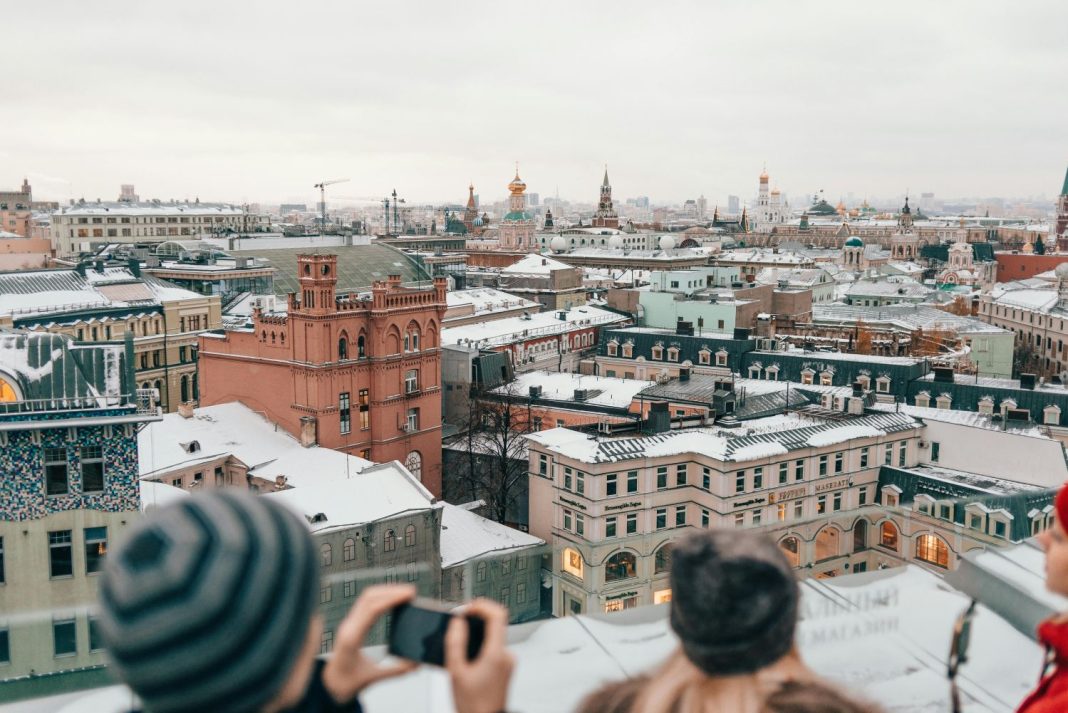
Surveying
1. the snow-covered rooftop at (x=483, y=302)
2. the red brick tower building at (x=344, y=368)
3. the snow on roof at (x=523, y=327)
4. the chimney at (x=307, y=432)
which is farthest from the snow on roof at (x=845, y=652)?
the snow-covered rooftop at (x=483, y=302)

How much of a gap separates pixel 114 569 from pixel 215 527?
0.24 metres

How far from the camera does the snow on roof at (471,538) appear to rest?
24.7 metres

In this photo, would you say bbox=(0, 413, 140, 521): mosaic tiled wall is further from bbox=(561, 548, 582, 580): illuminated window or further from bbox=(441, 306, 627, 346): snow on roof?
bbox=(441, 306, 627, 346): snow on roof

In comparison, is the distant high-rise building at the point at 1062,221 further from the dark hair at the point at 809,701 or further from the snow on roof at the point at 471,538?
the dark hair at the point at 809,701

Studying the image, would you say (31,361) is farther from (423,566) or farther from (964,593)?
(964,593)

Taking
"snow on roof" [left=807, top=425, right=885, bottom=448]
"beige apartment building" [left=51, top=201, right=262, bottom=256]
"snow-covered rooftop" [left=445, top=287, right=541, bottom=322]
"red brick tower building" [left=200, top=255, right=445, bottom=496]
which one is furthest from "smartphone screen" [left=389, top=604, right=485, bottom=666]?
"beige apartment building" [left=51, top=201, right=262, bottom=256]

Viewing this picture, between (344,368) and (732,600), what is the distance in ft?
103

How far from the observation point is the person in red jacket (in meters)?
Result: 3.10

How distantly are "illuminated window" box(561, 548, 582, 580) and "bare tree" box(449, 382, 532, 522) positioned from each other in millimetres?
6978

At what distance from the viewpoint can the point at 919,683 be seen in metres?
5.02

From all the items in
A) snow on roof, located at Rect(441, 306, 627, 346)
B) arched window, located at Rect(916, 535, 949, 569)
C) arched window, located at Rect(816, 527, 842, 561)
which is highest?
arched window, located at Rect(916, 535, 949, 569)

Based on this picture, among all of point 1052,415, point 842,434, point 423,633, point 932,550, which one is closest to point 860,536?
point 932,550

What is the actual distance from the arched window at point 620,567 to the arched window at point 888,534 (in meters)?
15.3

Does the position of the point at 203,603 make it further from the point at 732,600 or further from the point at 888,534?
the point at 888,534
